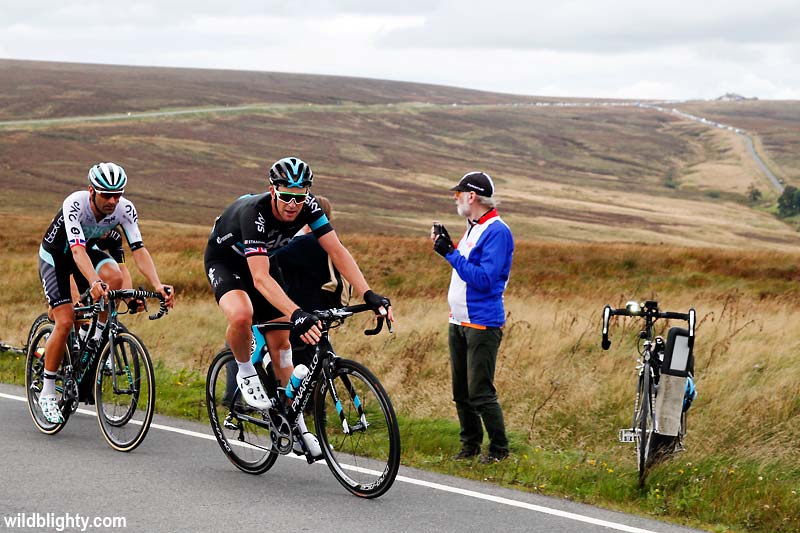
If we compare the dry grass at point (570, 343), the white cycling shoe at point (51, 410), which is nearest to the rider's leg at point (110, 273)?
the white cycling shoe at point (51, 410)

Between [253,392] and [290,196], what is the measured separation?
4.74 ft

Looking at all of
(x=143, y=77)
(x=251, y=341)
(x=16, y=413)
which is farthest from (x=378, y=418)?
(x=143, y=77)

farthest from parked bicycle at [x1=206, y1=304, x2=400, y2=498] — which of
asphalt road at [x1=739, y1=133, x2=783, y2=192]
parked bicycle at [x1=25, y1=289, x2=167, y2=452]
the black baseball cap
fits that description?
asphalt road at [x1=739, y1=133, x2=783, y2=192]

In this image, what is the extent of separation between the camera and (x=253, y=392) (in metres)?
6.61

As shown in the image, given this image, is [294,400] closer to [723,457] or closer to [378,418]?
[378,418]

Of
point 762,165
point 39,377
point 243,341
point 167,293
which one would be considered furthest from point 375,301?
point 762,165

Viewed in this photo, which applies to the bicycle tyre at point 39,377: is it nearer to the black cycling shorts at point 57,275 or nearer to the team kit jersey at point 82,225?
the black cycling shorts at point 57,275

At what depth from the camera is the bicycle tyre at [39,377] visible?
26.0ft

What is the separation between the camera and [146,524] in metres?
5.46

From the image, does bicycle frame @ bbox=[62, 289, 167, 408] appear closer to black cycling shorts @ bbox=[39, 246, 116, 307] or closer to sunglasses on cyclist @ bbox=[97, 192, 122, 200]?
black cycling shorts @ bbox=[39, 246, 116, 307]

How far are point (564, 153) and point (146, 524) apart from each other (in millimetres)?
155973

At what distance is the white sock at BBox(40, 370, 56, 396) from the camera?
7969mm

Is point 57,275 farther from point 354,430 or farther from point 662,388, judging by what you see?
point 662,388

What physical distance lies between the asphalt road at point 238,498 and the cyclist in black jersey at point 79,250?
0.80 meters
